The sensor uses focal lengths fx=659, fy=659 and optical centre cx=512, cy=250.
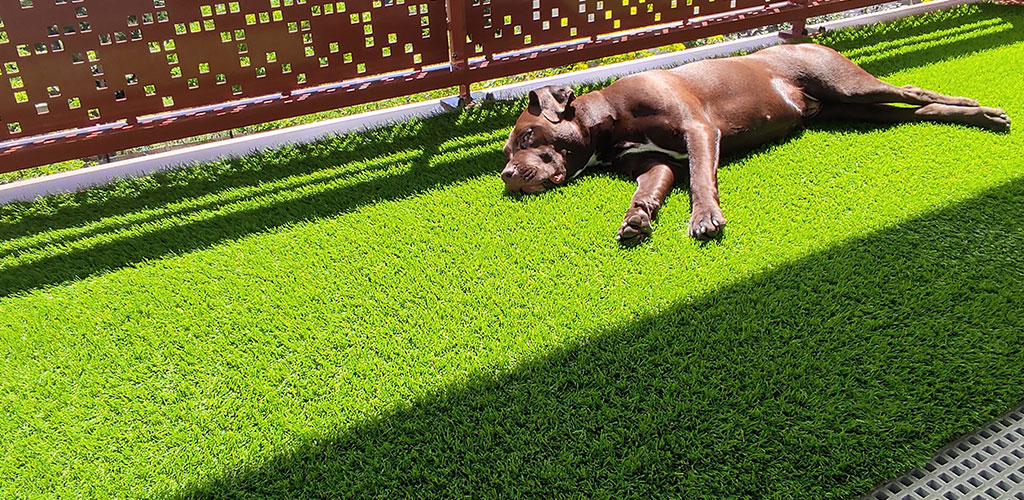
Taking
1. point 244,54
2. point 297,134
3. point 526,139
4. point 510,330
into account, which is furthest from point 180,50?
point 510,330

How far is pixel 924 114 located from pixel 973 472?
2.86m

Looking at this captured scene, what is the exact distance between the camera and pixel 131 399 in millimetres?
2484

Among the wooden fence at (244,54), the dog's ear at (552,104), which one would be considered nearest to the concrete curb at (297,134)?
the wooden fence at (244,54)

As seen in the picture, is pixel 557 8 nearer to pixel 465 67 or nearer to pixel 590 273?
pixel 465 67

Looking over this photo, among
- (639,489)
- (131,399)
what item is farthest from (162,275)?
(639,489)

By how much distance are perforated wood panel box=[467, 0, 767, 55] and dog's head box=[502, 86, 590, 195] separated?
130 cm

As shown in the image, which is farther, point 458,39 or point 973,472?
point 458,39

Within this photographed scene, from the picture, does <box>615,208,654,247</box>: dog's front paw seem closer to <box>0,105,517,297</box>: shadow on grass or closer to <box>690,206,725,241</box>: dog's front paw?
<box>690,206,725,241</box>: dog's front paw

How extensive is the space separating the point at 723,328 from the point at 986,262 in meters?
1.26

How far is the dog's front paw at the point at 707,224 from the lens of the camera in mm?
3160

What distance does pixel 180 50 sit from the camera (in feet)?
13.3

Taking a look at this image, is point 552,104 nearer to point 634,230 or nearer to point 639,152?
point 639,152

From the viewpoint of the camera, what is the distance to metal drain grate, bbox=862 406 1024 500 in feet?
6.36

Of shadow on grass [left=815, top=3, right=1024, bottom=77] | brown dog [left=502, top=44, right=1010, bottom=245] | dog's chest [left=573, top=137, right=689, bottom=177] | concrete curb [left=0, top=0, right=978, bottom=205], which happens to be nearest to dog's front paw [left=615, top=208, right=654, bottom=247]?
brown dog [left=502, top=44, right=1010, bottom=245]
